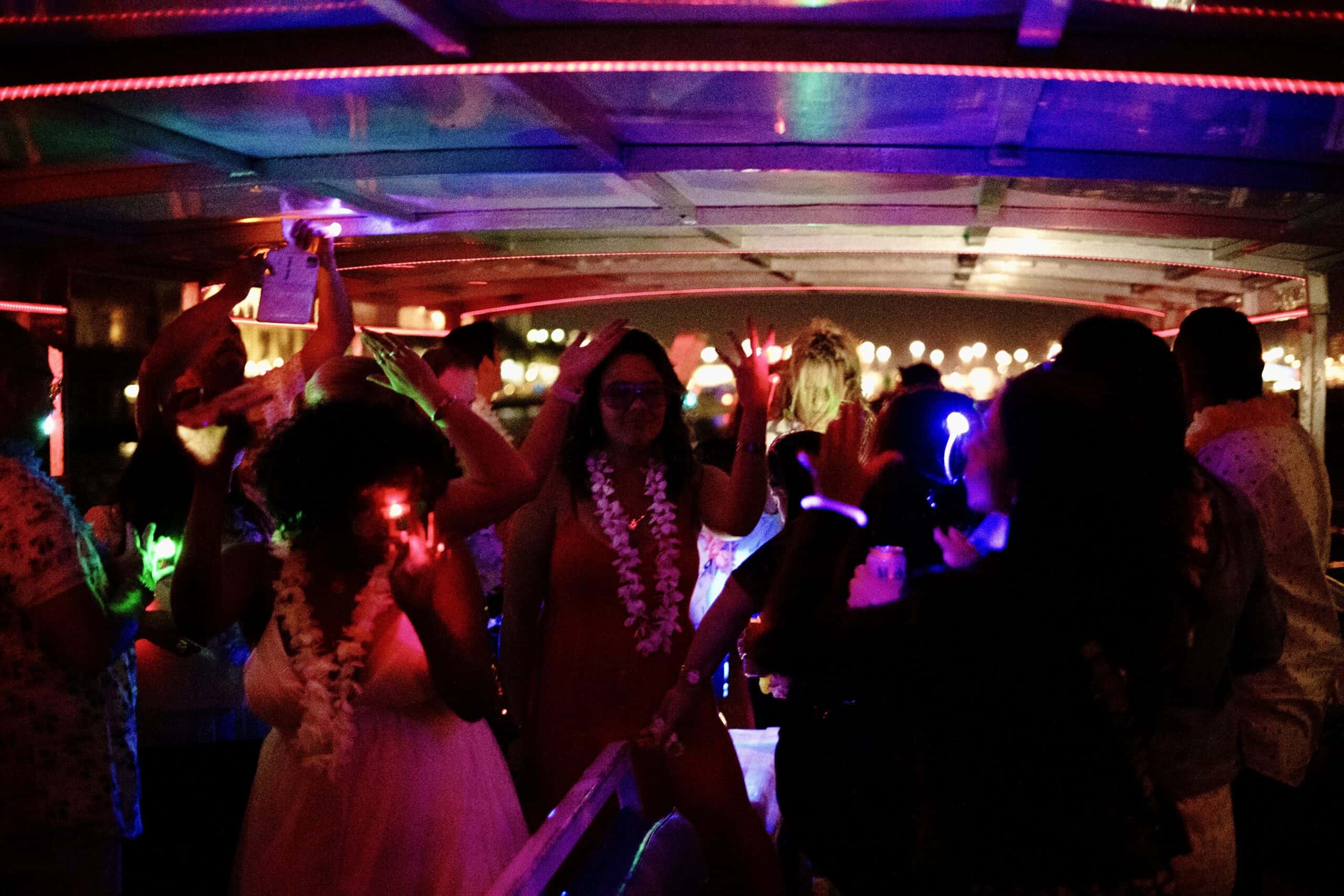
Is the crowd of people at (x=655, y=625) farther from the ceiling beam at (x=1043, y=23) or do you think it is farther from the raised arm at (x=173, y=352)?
the ceiling beam at (x=1043, y=23)

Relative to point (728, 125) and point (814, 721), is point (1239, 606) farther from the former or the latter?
point (728, 125)

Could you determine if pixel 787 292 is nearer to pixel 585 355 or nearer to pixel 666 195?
pixel 666 195

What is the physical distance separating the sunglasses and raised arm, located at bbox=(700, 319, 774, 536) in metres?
0.22

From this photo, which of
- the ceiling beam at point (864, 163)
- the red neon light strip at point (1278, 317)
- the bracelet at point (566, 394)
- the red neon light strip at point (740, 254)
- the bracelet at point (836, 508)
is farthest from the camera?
the red neon light strip at point (740, 254)

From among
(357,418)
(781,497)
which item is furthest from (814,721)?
(781,497)

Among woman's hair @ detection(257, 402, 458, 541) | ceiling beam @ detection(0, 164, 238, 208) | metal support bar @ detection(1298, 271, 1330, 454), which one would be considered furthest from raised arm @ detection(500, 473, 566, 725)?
metal support bar @ detection(1298, 271, 1330, 454)

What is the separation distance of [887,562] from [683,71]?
4.96ft

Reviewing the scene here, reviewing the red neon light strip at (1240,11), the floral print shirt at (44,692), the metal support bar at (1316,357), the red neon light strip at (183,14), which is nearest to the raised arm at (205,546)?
the floral print shirt at (44,692)

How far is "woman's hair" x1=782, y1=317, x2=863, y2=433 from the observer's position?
409cm

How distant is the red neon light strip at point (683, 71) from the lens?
2.25 metres

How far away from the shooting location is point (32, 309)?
4406 mm

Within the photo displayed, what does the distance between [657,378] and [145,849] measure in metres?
2.13

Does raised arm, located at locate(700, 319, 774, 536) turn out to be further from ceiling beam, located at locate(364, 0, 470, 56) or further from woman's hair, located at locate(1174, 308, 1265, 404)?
woman's hair, located at locate(1174, 308, 1265, 404)

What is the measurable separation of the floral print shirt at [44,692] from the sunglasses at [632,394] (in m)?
1.25
